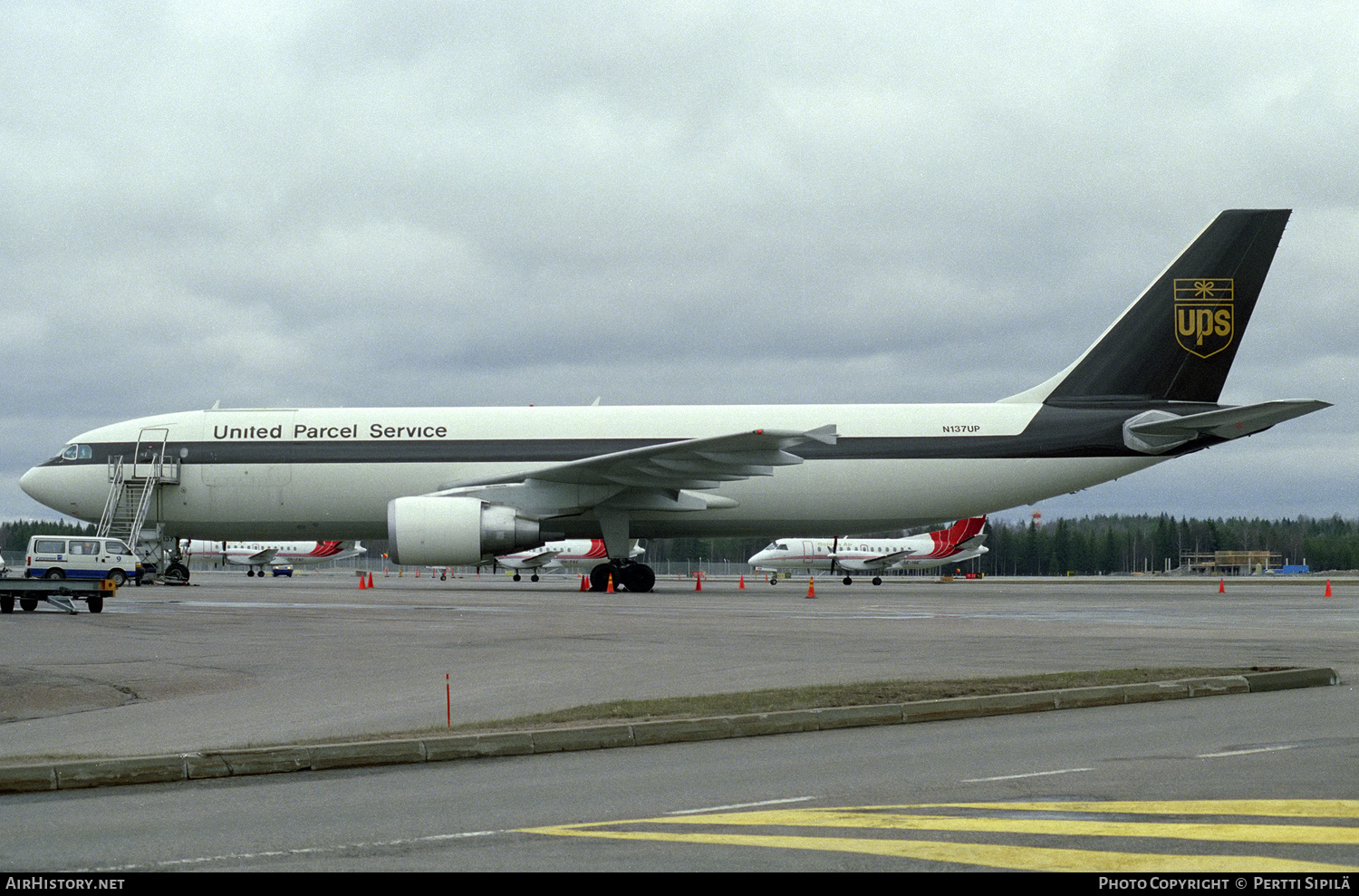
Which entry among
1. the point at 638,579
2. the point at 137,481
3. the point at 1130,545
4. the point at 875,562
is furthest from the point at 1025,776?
the point at 1130,545

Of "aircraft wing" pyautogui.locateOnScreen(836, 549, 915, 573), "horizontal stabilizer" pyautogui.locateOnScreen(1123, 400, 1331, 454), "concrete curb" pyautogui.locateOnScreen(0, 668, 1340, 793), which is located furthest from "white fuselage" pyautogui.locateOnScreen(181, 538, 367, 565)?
"concrete curb" pyautogui.locateOnScreen(0, 668, 1340, 793)

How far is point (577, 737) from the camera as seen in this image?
8797 millimetres

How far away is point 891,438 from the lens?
31.9 metres

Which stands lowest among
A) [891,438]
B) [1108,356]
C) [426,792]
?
[426,792]

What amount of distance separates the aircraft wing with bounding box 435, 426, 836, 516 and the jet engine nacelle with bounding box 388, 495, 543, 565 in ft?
3.45

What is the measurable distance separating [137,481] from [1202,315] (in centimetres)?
2827

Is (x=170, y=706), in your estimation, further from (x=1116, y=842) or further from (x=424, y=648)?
(x=1116, y=842)

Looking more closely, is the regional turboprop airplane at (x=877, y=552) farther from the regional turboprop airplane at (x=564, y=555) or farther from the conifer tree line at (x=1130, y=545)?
the conifer tree line at (x=1130, y=545)

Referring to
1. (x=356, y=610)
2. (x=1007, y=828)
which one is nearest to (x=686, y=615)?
(x=356, y=610)

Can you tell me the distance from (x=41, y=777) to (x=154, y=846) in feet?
6.80

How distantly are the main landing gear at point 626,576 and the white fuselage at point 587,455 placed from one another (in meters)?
0.91

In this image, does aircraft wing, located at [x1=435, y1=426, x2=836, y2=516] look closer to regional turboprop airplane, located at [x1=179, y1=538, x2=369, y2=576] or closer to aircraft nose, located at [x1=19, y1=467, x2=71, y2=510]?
aircraft nose, located at [x1=19, y1=467, x2=71, y2=510]

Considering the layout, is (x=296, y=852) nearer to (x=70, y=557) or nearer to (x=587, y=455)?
(x=70, y=557)
